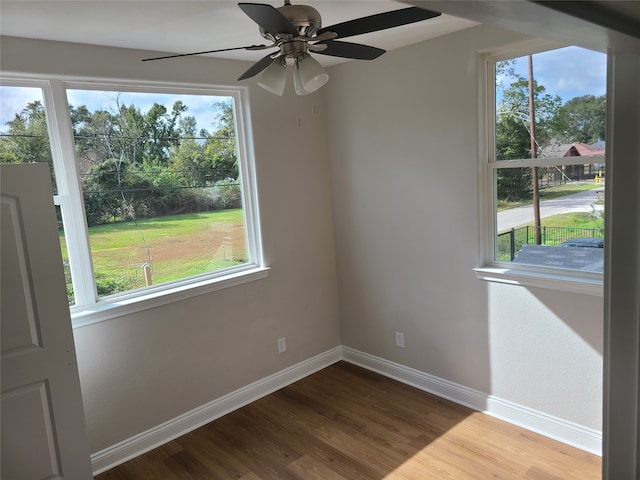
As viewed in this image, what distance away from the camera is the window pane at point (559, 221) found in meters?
2.53

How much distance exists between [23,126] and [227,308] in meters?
1.66

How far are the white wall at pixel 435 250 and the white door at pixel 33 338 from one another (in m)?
2.15

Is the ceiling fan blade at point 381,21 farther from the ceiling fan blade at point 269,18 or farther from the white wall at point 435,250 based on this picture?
the white wall at point 435,250

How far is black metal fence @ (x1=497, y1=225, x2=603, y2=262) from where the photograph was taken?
8.48 ft

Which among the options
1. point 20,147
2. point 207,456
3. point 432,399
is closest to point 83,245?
point 20,147

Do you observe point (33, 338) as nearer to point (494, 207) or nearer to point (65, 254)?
point (65, 254)

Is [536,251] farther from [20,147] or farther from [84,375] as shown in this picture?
[20,147]

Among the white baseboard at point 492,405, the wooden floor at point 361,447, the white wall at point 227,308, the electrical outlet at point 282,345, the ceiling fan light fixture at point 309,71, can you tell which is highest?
the ceiling fan light fixture at point 309,71

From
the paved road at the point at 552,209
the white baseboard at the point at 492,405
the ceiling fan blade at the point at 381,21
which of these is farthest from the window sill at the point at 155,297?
the ceiling fan blade at the point at 381,21

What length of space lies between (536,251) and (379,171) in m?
1.23

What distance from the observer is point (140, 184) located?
9.59 feet

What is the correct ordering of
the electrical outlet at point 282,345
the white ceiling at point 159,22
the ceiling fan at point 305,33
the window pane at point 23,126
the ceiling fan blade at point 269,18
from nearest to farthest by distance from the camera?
the ceiling fan blade at point 269,18, the ceiling fan at point 305,33, the white ceiling at point 159,22, the window pane at point 23,126, the electrical outlet at point 282,345

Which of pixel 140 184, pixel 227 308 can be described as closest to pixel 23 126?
pixel 140 184

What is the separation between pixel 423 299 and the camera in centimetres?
333
